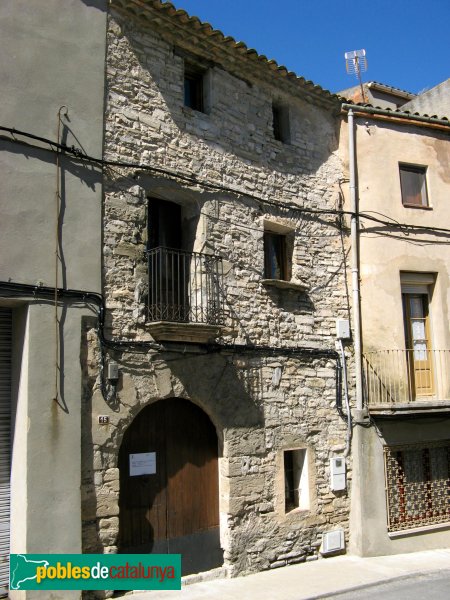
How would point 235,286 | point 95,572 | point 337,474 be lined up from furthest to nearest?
point 337,474, point 235,286, point 95,572

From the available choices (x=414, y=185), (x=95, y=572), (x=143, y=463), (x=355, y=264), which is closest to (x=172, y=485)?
(x=143, y=463)

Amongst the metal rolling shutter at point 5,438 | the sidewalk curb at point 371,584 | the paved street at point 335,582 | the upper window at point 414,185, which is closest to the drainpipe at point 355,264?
the upper window at point 414,185

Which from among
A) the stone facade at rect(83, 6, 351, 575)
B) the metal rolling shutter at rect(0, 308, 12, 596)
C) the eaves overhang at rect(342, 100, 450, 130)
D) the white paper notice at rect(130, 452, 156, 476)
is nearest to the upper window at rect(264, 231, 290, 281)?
the stone facade at rect(83, 6, 351, 575)

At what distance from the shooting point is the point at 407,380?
34.1 feet

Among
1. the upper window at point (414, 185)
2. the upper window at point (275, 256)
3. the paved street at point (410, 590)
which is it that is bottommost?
the paved street at point (410, 590)

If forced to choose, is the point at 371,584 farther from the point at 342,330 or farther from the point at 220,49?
the point at 220,49

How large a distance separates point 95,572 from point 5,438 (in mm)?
1834

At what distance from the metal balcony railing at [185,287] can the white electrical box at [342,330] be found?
2377 mm

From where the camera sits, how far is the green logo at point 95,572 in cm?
643

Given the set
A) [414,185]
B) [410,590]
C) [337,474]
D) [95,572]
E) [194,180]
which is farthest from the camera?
[414,185]

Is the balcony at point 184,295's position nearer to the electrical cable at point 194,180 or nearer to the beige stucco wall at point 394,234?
the electrical cable at point 194,180

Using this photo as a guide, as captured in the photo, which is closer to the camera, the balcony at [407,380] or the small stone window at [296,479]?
the small stone window at [296,479]

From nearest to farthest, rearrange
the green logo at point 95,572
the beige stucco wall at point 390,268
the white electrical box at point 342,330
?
the green logo at point 95,572 < the beige stucco wall at point 390,268 < the white electrical box at point 342,330

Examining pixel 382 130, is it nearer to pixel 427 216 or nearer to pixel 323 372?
pixel 427 216
